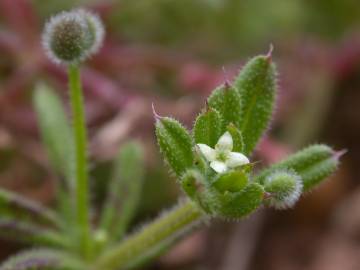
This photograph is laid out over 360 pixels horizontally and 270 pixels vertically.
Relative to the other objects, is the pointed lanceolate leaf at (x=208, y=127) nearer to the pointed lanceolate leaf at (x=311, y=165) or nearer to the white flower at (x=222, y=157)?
the white flower at (x=222, y=157)

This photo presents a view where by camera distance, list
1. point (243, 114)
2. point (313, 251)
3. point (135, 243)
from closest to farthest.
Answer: point (243, 114) → point (135, 243) → point (313, 251)

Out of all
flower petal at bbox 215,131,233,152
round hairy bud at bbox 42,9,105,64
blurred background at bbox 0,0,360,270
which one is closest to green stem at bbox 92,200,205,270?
flower petal at bbox 215,131,233,152

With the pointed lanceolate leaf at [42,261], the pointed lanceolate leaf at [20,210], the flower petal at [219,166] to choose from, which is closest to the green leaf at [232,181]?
the flower petal at [219,166]

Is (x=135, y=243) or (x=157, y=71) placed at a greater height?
(x=157, y=71)

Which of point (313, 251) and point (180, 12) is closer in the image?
point (313, 251)

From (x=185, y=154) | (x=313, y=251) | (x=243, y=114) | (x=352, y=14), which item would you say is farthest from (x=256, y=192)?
(x=352, y=14)

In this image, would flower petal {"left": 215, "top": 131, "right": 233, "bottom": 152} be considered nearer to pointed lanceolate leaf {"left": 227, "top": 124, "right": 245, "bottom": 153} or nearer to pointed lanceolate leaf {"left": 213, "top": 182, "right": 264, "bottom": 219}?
pointed lanceolate leaf {"left": 227, "top": 124, "right": 245, "bottom": 153}

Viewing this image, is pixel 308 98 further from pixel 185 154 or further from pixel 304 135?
pixel 185 154

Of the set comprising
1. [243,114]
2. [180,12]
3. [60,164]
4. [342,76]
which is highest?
[180,12]
